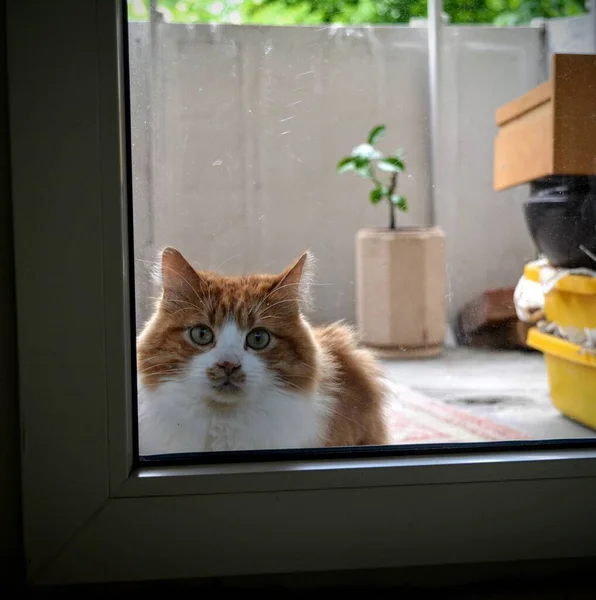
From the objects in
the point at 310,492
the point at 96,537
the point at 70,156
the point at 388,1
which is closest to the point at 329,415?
the point at 310,492

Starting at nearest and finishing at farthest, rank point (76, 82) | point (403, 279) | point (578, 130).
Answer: point (76, 82), point (578, 130), point (403, 279)

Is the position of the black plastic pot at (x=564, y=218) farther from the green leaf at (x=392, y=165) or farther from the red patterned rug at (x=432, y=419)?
the green leaf at (x=392, y=165)

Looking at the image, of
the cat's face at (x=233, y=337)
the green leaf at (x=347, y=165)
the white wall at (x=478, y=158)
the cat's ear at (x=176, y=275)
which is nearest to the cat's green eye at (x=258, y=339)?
the cat's face at (x=233, y=337)

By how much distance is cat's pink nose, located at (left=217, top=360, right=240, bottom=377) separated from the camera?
0.85 meters

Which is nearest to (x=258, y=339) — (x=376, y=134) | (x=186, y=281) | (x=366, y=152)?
(x=186, y=281)

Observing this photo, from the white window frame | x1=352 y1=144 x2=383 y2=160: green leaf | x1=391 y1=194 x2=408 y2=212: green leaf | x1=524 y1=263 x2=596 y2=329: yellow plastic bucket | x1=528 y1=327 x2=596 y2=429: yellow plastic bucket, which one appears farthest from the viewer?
x1=352 y1=144 x2=383 y2=160: green leaf

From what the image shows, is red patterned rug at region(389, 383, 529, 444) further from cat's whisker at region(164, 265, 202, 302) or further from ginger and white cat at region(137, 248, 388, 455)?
cat's whisker at region(164, 265, 202, 302)

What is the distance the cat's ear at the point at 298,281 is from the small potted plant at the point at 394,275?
0.24 meters

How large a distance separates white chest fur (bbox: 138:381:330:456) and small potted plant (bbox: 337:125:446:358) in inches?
11.6

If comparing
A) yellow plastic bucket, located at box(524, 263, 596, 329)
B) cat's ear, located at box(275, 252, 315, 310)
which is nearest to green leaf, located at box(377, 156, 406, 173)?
yellow plastic bucket, located at box(524, 263, 596, 329)

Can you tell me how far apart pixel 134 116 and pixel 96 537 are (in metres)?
0.41

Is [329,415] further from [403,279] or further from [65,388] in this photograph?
[403,279]

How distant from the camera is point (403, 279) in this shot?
1.59m

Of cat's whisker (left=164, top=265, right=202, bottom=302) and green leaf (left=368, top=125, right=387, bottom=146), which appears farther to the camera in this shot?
green leaf (left=368, top=125, right=387, bottom=146)
